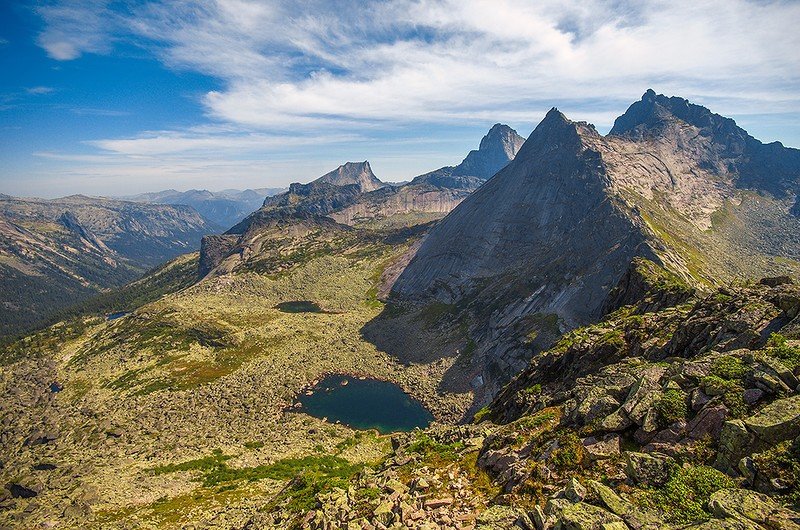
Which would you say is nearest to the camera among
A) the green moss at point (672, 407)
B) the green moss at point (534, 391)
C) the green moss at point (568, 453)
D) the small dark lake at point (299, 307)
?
the green moss at point (672, 407)

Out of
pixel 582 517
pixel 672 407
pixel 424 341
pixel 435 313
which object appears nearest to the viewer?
pixel 582 517

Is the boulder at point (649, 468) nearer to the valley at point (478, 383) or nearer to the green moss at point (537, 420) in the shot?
the valley at point (478, 383)

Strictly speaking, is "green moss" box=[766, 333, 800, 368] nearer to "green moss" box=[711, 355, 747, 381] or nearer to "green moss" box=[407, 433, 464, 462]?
"green moss" box=[711, 355, 747, 381]

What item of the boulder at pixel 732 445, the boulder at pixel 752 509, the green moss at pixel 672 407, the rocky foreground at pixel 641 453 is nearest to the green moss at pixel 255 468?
the rocky foreground at pixel 641 453

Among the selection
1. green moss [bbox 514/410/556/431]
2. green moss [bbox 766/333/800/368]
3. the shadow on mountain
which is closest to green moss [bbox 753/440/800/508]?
green moss [bbox 766/333/800/368]

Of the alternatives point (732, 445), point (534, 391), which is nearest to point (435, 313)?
point (534, 391)

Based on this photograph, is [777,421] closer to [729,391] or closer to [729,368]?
[729,391]

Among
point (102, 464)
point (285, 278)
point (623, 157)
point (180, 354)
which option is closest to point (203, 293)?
point (285, 278)
